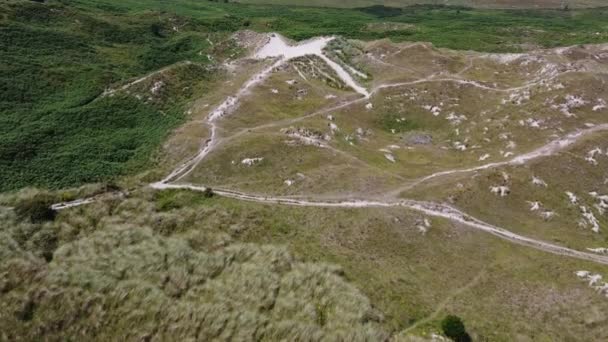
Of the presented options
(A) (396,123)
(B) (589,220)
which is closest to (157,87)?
(A) (396,123)

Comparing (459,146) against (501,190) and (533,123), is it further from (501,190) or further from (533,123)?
(501,190)

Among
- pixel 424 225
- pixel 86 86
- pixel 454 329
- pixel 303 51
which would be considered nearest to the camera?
pixel 454 329

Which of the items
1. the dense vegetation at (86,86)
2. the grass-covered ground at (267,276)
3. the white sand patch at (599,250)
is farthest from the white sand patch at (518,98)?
the dense vegetation at (86,86)

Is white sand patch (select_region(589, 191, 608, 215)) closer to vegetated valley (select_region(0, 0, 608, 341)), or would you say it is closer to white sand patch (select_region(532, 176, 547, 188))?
vegetated valley (select_region(0, 0, 608, 341))

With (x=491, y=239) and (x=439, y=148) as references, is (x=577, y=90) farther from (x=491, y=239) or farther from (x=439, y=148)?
(x=491, y=239)

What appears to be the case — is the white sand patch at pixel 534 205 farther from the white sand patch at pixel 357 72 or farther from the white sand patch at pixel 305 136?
the white sand patch at pixel 357 72

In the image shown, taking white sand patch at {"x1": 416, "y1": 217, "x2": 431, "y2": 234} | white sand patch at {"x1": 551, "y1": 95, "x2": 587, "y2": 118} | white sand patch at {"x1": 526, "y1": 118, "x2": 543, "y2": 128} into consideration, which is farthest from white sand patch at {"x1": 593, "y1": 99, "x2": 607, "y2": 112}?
white sand patch at {"x1": 416, "y1": 217, "x2": 431, "y2": 234}

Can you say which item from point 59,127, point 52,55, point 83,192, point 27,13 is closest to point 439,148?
point 83,192
